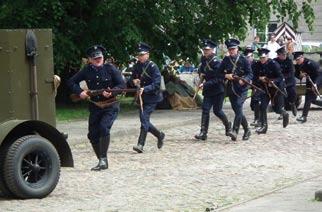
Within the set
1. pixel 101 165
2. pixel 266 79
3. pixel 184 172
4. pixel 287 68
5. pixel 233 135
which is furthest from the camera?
pixel 287 68

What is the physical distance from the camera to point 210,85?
14.9 meters

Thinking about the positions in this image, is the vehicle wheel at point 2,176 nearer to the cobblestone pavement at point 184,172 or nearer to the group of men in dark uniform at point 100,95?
the cobblestone pavement at point 184,172

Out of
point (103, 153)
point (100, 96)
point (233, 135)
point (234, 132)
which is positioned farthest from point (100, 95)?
point (234, 132)

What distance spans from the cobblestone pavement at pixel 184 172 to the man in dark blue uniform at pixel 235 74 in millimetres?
506

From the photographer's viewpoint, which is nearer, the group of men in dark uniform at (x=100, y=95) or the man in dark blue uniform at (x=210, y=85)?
the group of men in dark uniform at (x=100, y=95)

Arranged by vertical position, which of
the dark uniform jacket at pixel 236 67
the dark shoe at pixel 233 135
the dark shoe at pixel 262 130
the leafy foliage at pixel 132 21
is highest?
the leafy foliage at pixel 132 21

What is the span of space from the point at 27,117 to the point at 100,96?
7.40 ft

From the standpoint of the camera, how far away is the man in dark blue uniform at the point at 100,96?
11.7 m

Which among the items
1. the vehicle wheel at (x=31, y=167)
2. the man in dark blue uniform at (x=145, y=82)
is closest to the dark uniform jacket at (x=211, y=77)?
the man in dark blue uniform at (x=145, y=82)

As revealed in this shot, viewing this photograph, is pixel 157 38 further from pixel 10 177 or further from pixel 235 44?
pixel 10 177

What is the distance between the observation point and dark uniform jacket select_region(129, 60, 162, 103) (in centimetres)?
1325

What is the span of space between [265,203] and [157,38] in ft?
41.6

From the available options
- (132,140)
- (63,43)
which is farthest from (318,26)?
(132,140)

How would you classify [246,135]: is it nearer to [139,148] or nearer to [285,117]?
[285,117]
